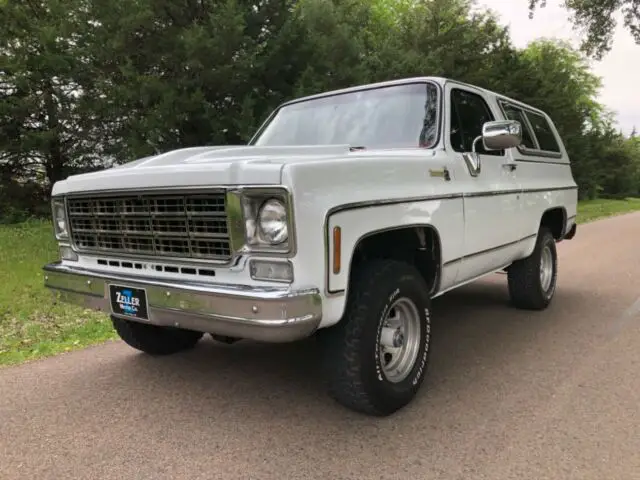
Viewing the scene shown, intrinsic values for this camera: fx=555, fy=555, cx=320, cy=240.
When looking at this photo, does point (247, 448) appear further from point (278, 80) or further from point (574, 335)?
point (278, 80)

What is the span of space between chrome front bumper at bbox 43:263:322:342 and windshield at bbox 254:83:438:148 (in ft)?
5.61

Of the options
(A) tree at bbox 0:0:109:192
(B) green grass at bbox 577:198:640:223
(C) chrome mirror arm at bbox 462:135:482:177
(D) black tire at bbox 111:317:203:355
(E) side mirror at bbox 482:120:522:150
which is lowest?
(B) green grass at bbox 577:198:640:223

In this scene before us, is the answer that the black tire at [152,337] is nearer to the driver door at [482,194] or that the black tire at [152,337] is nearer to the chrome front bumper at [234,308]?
the chrome front bumper at [234,308]

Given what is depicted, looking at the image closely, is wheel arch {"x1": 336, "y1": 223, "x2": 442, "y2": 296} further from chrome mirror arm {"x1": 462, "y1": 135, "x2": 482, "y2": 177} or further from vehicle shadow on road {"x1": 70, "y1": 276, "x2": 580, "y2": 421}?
chrome mirror arm {"x1": 462, "y1": 135, "x2": 482, "y2": 177}

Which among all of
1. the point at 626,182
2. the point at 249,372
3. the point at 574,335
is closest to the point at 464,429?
the point at 249,372

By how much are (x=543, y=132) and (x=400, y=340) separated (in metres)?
3.72

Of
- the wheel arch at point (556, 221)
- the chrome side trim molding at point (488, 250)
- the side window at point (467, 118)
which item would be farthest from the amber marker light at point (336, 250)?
the wheel arch at point (556, 221)

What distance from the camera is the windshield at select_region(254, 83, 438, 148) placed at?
3.94 metres

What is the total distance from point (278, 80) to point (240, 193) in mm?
12716

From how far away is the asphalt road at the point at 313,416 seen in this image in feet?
8.98

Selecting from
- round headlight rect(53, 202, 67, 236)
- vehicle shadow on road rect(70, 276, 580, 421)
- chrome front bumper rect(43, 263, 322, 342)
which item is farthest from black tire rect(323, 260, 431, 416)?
round headlight rect(53, 202, 67, 236)

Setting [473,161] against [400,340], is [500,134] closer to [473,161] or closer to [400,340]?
[473,161]

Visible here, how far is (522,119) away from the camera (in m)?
5.50

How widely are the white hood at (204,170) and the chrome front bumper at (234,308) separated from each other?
0.52 m
